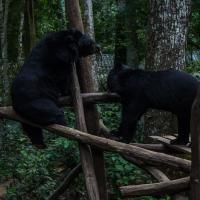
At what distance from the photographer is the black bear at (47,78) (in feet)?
17.3

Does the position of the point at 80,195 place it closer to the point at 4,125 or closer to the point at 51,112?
the point at 51,112

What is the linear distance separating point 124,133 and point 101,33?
10.7 metres

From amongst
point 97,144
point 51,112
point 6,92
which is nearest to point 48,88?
point 51,112

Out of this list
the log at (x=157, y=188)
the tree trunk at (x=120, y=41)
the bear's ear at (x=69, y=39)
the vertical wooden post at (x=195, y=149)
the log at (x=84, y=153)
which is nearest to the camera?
the vertical wooden post at (x=195, y=149)

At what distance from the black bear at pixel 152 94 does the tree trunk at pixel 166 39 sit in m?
1.32

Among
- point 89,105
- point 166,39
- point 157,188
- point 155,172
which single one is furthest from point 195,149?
point 166,39

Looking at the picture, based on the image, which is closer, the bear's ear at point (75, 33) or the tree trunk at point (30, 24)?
the bear's ear at point (75, 33)

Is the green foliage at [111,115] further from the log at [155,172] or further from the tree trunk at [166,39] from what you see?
the log at [155,172]

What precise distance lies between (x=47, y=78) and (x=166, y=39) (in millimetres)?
2285

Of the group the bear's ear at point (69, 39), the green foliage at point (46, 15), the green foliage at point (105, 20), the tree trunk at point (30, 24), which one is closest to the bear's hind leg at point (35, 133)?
the bear's ear at point (69, 39)

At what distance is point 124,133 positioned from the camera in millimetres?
5758

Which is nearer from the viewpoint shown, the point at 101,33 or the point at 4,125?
the point at 4,125

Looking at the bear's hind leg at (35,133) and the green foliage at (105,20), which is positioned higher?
the green foliage at (105,20)

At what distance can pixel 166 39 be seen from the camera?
7.19 meters
